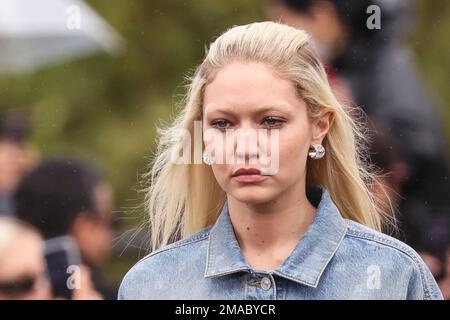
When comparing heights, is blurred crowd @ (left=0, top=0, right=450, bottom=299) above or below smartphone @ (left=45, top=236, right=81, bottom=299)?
above

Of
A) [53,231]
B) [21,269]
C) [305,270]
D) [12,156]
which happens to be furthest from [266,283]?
[12,156]

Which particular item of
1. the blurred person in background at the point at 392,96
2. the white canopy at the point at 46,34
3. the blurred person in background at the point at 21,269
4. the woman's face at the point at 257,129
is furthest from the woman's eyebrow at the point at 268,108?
the white canopy at the point at 46,34

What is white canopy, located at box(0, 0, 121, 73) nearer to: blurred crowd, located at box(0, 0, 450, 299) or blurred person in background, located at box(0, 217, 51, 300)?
blurred crowd, located at box(0, 0, 450, 299)

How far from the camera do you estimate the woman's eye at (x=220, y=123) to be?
2490 mm

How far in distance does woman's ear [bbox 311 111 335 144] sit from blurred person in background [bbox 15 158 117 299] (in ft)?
4.26

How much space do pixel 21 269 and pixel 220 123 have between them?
0.99 m

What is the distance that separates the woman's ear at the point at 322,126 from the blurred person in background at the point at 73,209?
4.26ft

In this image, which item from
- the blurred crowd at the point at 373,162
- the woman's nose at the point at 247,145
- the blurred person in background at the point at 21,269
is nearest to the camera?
the woman's nose at the point at 247,145

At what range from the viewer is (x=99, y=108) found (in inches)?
240

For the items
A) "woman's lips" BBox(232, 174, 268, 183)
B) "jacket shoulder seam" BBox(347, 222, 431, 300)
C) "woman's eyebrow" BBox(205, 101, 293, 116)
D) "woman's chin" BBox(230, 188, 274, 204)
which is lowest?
"jacket shoulder seam" BBox(347, 222, 431, 300)

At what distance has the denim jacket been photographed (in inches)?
97.7

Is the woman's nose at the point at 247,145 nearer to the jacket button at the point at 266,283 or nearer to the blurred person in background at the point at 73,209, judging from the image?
the jacket button at the point at 266,283

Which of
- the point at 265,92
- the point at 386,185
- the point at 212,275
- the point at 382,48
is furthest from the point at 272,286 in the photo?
the point at 382,48

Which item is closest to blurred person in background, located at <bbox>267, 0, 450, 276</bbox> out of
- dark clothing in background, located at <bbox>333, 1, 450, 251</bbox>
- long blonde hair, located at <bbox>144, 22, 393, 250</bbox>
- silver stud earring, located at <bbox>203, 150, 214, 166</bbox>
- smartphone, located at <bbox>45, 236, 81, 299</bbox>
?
dark clothing in background, located at <bbox>333, 1, 450, 251</bbox>
